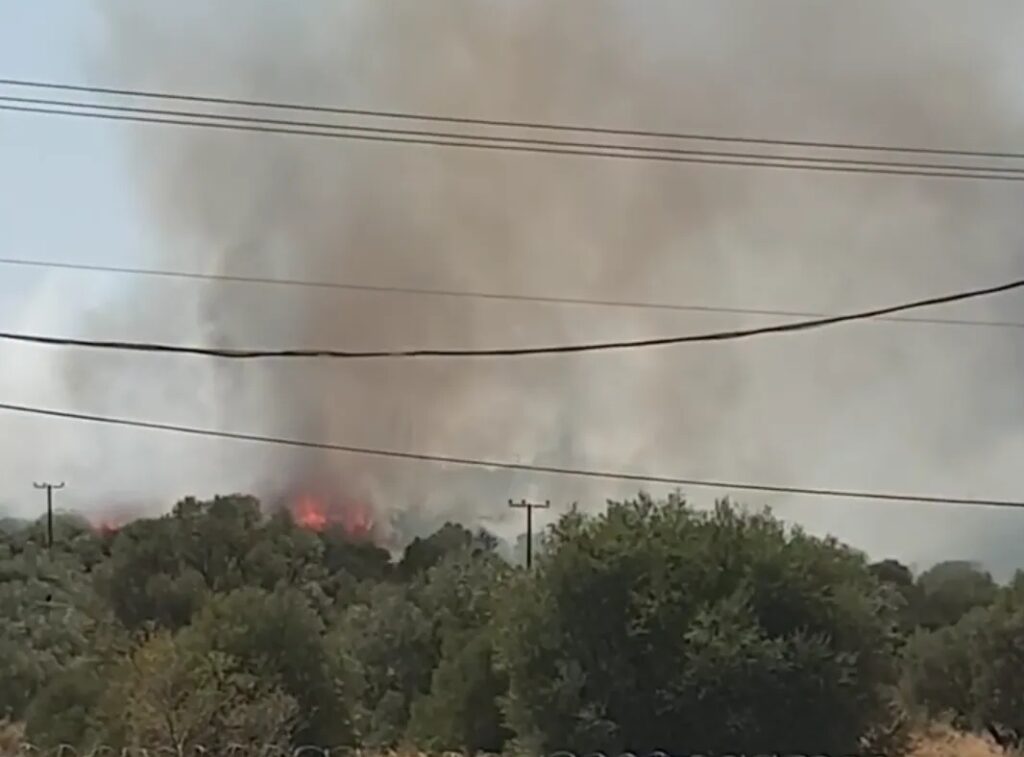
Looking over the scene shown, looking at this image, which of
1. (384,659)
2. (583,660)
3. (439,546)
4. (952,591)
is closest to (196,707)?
(384,659)

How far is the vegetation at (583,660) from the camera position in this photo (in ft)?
44.9

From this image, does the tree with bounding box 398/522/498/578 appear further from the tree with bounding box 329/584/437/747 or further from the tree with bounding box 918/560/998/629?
the tree with bounding box 918/560/998/629

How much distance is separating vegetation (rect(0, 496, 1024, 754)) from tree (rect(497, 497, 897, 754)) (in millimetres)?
21

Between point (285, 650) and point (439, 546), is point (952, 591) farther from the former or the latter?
point (285, 650)

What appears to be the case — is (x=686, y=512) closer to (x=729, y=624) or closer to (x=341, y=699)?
(x=729, y=624)

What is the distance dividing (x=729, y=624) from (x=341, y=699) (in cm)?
464

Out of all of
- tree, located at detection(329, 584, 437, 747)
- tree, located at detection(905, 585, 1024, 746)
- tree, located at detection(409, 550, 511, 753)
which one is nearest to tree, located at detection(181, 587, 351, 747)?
tree, located at detection(329, 584, 437, 747)

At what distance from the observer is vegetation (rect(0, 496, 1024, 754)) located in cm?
1370

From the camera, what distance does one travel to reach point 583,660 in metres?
14.0

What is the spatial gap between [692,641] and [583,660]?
1200 millimetres

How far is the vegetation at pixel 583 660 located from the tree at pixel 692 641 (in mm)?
21

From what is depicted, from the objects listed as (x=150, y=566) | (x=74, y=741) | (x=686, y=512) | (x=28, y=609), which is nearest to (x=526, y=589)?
(x=686, y=512)

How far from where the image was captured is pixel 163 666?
14.5 metres

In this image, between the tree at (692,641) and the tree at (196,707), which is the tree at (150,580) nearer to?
the tree at (196,707)
